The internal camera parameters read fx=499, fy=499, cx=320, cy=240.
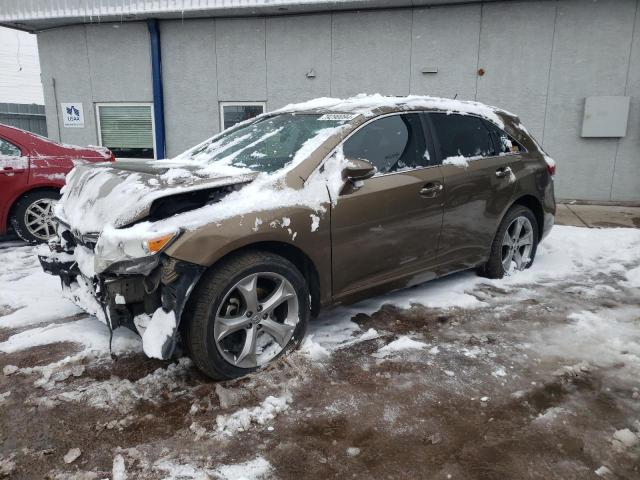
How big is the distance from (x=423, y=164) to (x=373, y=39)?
19.9 ft

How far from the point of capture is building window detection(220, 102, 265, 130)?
9.78 meters

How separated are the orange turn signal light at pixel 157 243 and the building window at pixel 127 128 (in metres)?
8.35

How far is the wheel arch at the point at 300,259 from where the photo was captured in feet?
9.84

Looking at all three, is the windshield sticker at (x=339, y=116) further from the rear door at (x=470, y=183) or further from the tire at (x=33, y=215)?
the tire at (x=33, y=215)

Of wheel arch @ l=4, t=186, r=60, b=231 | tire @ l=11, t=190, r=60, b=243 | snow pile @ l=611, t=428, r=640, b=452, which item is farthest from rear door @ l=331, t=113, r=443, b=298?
wheel arch @ l=4, t=186, r=60, b=231

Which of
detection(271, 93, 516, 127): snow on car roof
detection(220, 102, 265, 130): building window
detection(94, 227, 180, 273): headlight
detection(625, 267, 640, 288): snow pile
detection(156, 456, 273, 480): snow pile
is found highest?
detection(220, 102, 265, 130): building window

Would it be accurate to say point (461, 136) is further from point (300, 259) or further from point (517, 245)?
point (300, 259)

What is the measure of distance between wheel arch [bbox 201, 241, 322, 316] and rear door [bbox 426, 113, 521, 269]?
1245 mm

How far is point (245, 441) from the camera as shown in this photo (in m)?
2.43

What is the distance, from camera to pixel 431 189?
3791mm

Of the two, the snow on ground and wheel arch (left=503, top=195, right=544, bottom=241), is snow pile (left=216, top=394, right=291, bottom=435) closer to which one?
the snow on ground

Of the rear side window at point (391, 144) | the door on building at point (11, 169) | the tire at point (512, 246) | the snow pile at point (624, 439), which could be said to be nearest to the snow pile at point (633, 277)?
the tire at point (512, 246)

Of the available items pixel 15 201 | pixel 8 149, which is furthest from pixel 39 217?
pixel 8 149

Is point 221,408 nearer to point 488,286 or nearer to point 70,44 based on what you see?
point 488,286
